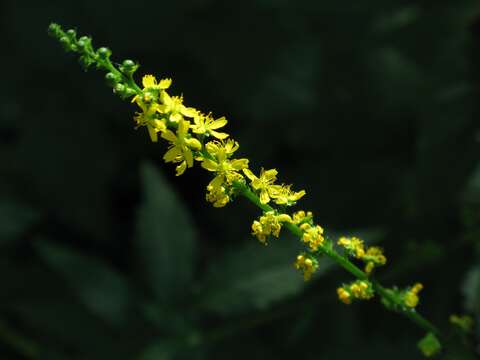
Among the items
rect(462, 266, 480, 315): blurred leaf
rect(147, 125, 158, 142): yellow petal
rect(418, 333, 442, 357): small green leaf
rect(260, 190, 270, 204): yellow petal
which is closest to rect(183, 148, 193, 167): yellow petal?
rect(147, 125, 158, 142): yellow petal

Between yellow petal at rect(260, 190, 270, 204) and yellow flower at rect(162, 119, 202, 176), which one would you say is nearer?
yellow flower at rect(162, 119, 202, 176)

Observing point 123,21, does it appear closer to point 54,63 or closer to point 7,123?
point 54,63

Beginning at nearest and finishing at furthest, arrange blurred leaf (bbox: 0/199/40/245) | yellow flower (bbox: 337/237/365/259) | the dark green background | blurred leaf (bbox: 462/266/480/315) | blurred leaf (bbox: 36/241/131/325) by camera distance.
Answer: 1. yellow flower (bbox: 337/237/365/259)
2. blurred leaf (bbox: 462/266/480/315)
3. blurred leaf (bbox: 36/241/131/325)
4. the dark green background
5. blurred leaf (bbox: 0/199/40/245)

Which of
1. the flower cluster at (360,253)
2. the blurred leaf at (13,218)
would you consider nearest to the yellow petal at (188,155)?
the flower cluster at (360,253)

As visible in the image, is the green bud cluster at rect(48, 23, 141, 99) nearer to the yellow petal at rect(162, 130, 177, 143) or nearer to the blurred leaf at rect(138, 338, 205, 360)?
the yellow petal at rect(162, 130, 177, 143)

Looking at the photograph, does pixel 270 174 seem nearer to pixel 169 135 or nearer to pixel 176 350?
pixel 169 135

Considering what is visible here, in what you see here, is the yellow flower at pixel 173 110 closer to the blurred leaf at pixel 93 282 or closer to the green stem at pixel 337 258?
the green stem at pixel 337 258

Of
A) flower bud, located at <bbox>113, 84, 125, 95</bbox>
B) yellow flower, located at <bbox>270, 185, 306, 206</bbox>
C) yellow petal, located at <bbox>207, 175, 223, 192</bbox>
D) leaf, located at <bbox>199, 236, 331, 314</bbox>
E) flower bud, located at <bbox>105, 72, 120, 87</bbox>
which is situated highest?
leaf, located at <bbox>199, 236, 331, 314</bbox>
